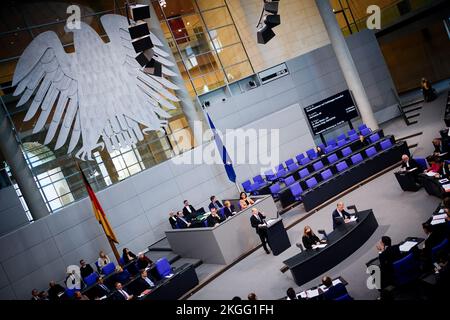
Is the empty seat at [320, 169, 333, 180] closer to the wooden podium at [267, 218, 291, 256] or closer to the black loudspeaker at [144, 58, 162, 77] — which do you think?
the wooden podium at [267, 218, 291, 256]

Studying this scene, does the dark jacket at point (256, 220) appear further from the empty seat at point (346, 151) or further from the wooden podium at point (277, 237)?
the empty seat at point (346, 151)

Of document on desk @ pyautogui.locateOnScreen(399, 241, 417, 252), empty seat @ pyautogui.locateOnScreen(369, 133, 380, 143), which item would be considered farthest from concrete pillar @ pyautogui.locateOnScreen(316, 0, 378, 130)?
document on desk @ pyautogui.locateOnScreen(399, 241, 417, 252)

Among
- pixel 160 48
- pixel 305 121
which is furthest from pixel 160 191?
pixel 305 121

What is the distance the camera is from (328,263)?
24.3ft

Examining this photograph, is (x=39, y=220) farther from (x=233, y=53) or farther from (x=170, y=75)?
(x=233, y=53)

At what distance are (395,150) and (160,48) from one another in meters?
9.47

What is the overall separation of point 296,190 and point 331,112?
6.34 metres

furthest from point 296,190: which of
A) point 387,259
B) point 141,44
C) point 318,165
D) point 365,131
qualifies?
point 141,44

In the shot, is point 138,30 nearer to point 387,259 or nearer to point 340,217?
point 340,217

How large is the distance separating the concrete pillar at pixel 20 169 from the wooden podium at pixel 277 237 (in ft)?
25.1

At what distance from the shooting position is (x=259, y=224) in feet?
31.8

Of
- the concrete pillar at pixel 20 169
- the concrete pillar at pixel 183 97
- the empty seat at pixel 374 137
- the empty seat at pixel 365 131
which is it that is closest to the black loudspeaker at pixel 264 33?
the concrete pillar at pixel 183 97

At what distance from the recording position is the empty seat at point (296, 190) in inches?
475

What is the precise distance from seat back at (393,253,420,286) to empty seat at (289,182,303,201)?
21.7 ft
